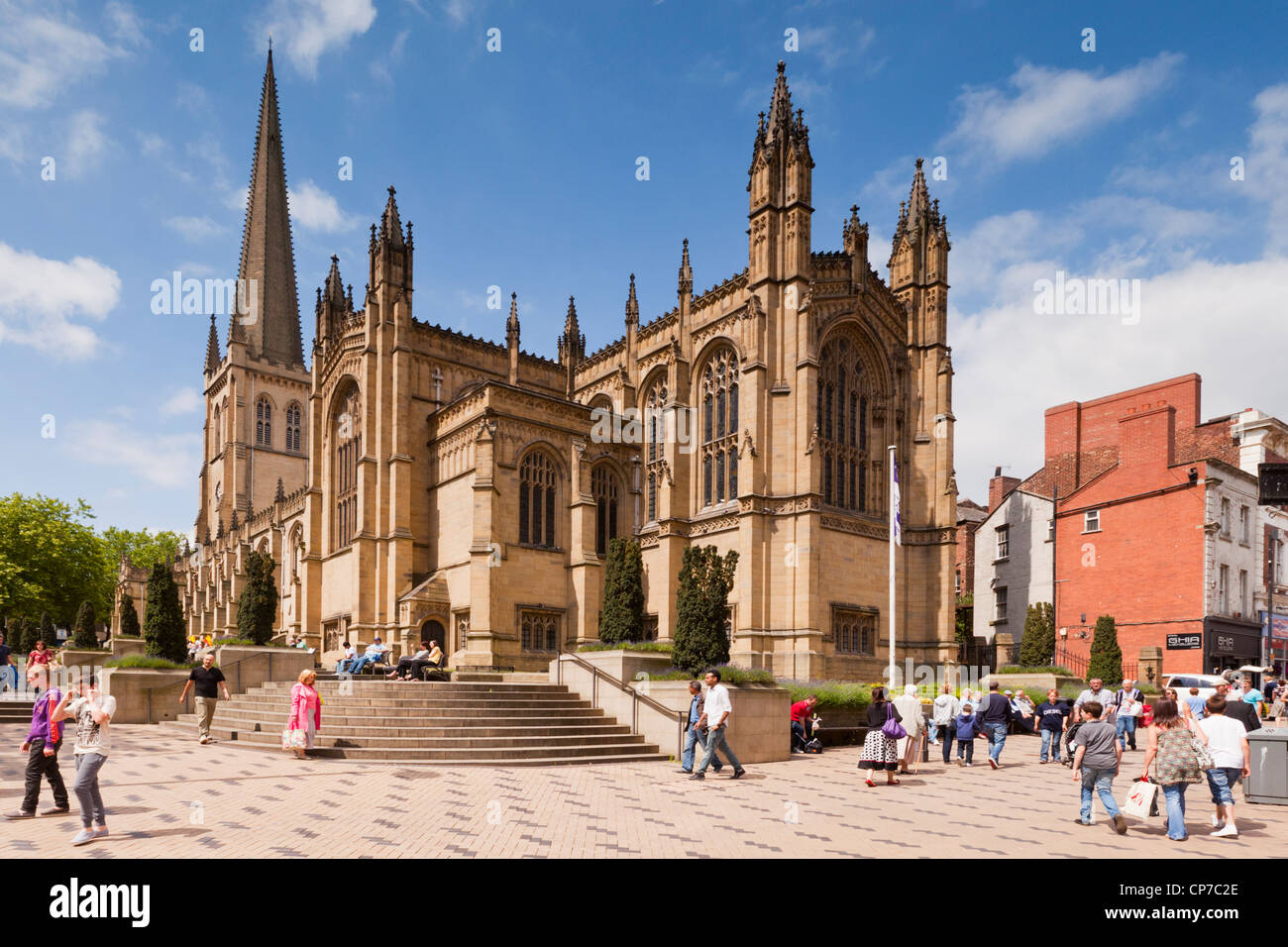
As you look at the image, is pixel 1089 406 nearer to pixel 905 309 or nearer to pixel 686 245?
pixel 905 309

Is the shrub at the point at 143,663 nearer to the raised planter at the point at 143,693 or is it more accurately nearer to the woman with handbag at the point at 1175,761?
the raised planter at the point at 143,693

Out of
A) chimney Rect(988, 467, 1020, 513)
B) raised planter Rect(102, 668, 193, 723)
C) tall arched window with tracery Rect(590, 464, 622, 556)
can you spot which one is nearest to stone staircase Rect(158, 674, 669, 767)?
raised planter Rect(102, 668, 193, 723)

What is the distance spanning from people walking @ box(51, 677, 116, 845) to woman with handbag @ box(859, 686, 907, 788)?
1121 centimetres

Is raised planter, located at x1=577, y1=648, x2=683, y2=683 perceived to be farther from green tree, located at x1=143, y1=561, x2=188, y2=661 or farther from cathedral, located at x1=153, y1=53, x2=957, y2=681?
green tree, located at x1=143, y1=561, x2=188, y2=661

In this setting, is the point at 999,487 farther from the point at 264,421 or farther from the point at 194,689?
the point at 264,421

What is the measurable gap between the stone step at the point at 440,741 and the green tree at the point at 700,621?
2682 millimetres

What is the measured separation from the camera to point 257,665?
25109 millimetres

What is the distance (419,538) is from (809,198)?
2135 cm

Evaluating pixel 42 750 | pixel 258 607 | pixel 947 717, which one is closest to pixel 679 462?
pixel 258 607

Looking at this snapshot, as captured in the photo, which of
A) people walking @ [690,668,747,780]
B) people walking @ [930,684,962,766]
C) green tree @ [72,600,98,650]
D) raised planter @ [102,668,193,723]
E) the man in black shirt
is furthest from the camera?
green tree @ [72,600,98,650]

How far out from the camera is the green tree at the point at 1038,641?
119 feet

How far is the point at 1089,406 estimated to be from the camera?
44.7m

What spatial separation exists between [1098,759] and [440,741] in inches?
464

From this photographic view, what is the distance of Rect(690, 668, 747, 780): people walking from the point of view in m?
15.3
